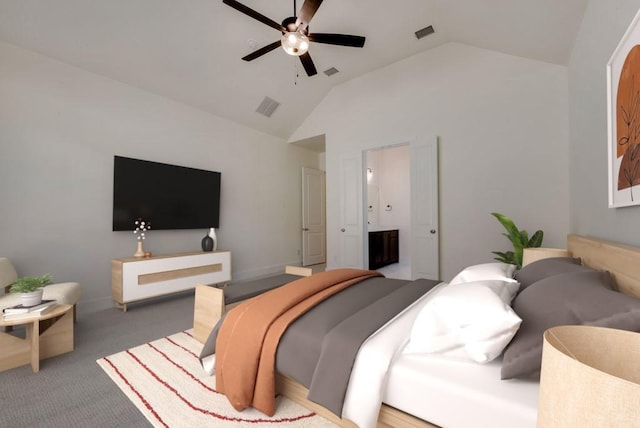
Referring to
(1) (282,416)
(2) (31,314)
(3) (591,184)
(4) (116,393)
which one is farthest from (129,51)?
(3) (591,184)

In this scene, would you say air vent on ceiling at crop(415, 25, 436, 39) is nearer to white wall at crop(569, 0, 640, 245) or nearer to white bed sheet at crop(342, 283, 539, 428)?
white wall at crop(569, 0, 640, 245)

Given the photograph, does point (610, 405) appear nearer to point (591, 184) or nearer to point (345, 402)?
point (345, 402)

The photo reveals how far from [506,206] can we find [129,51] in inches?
195

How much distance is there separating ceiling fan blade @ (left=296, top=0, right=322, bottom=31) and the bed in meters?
2.44

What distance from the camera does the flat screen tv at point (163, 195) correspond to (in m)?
3.39

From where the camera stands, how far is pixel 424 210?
157 inches

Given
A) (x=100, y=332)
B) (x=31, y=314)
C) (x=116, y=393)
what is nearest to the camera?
(x=116, y=393)

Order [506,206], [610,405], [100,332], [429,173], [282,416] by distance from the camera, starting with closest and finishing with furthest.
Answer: [610,405]
[282,416]
[100,332]
[506,206]
[429,173]

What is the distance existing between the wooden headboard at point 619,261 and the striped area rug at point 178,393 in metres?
1.54

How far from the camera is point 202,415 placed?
1.47 meters

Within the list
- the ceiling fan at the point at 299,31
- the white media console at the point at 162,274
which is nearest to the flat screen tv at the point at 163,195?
the white media console at the point at 162,274

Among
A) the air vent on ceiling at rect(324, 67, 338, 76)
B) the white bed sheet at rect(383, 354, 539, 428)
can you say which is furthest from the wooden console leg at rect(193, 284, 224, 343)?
the air vent on ceiling at rect(324, 67, 338, 76)

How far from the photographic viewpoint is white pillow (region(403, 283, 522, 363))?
1.02m

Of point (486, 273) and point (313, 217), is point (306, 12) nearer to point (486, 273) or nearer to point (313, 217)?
point (486, 273)
